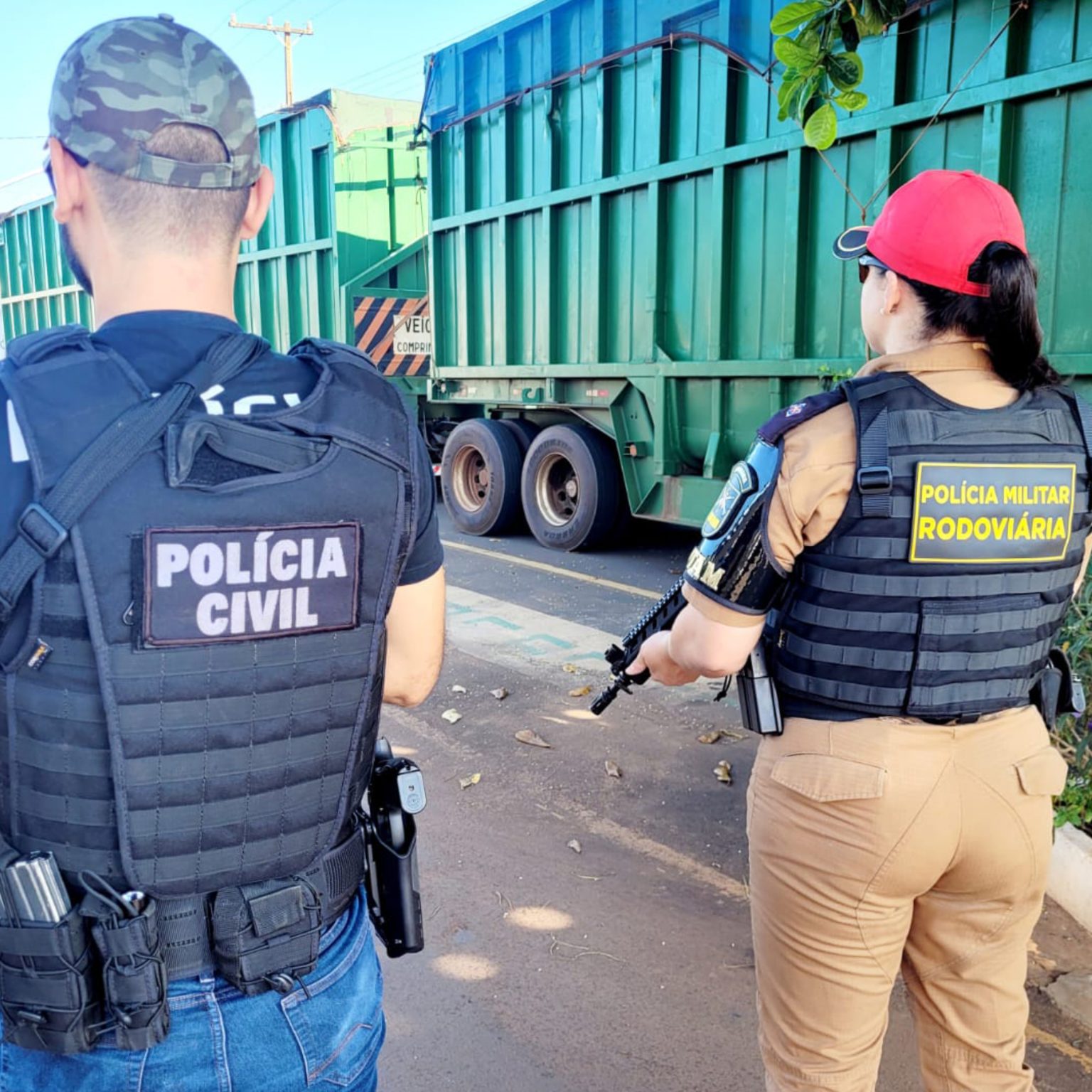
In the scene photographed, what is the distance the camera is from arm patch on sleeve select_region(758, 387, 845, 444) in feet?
5.52

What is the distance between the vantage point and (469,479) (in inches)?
387

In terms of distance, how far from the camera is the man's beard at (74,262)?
4.12 ft

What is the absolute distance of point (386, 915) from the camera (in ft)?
5.01

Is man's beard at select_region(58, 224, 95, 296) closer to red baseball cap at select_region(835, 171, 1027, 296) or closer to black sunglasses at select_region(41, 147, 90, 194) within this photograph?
black sunglasses at select_region(41, 147, 90, 194)

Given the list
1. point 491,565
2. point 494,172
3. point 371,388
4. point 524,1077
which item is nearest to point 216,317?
point 371,388

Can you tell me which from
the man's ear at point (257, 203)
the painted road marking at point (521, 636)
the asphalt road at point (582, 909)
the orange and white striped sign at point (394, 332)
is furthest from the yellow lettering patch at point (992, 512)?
the orange and white striped sign at point (394, 332)

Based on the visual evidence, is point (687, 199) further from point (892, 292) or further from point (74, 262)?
point (74, 262)

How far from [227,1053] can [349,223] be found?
10688mm

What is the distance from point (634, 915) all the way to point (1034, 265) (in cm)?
210

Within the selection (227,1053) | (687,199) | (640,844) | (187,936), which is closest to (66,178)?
(187,936)

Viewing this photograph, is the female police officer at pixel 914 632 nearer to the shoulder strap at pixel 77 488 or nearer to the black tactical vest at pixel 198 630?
the black tactical vest at pixel 198 630

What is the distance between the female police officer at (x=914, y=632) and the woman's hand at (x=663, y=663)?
0.55ft

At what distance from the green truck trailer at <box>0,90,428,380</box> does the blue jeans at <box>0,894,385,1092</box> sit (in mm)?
9985

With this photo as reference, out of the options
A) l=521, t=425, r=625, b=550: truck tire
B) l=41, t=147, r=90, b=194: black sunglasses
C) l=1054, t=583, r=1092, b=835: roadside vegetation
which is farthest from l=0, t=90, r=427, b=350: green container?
l=41, t=147, r=90, b=194: black sunglasses
